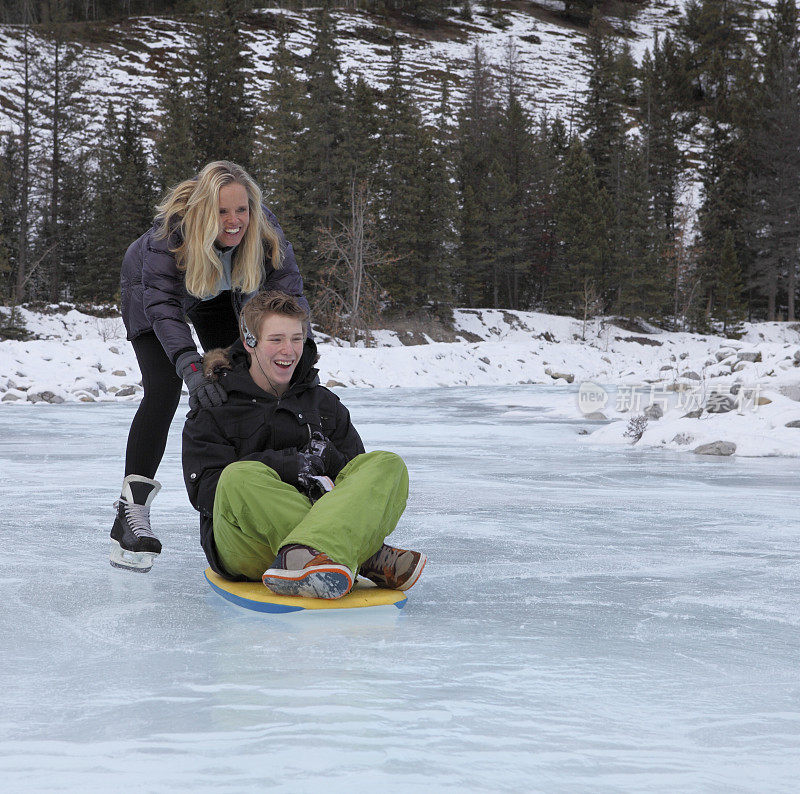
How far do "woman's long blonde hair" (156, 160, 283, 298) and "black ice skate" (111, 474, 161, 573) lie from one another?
0.68 metres

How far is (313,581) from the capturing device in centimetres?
216

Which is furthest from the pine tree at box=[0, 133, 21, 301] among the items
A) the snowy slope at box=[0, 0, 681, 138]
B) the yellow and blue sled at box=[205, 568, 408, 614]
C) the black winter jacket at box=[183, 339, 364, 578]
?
the yellow and blue sled at box=[205, 568, 408, 614]

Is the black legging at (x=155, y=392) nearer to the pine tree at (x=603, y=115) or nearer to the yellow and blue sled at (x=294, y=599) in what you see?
the yellow and blue sled at (x=294, y=599)

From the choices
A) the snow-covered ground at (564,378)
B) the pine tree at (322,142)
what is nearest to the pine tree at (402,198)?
the pine tree at (322,142)

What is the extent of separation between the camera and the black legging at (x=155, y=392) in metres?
3.01

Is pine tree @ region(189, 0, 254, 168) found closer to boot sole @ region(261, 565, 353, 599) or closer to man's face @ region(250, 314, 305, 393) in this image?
man's face @ region(250, 314, 305, 393)

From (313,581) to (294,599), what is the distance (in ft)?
0.30

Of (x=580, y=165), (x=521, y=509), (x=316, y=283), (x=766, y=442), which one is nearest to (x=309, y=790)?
(x=521, y=509)

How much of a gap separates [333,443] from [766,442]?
448cm

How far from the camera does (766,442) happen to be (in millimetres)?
6156

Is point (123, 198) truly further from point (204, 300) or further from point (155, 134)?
point (204, 300)

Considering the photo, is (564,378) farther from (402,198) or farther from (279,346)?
(279,346)

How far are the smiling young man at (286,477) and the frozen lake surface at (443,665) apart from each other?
14cm

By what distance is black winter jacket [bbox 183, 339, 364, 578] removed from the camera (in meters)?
2.45
